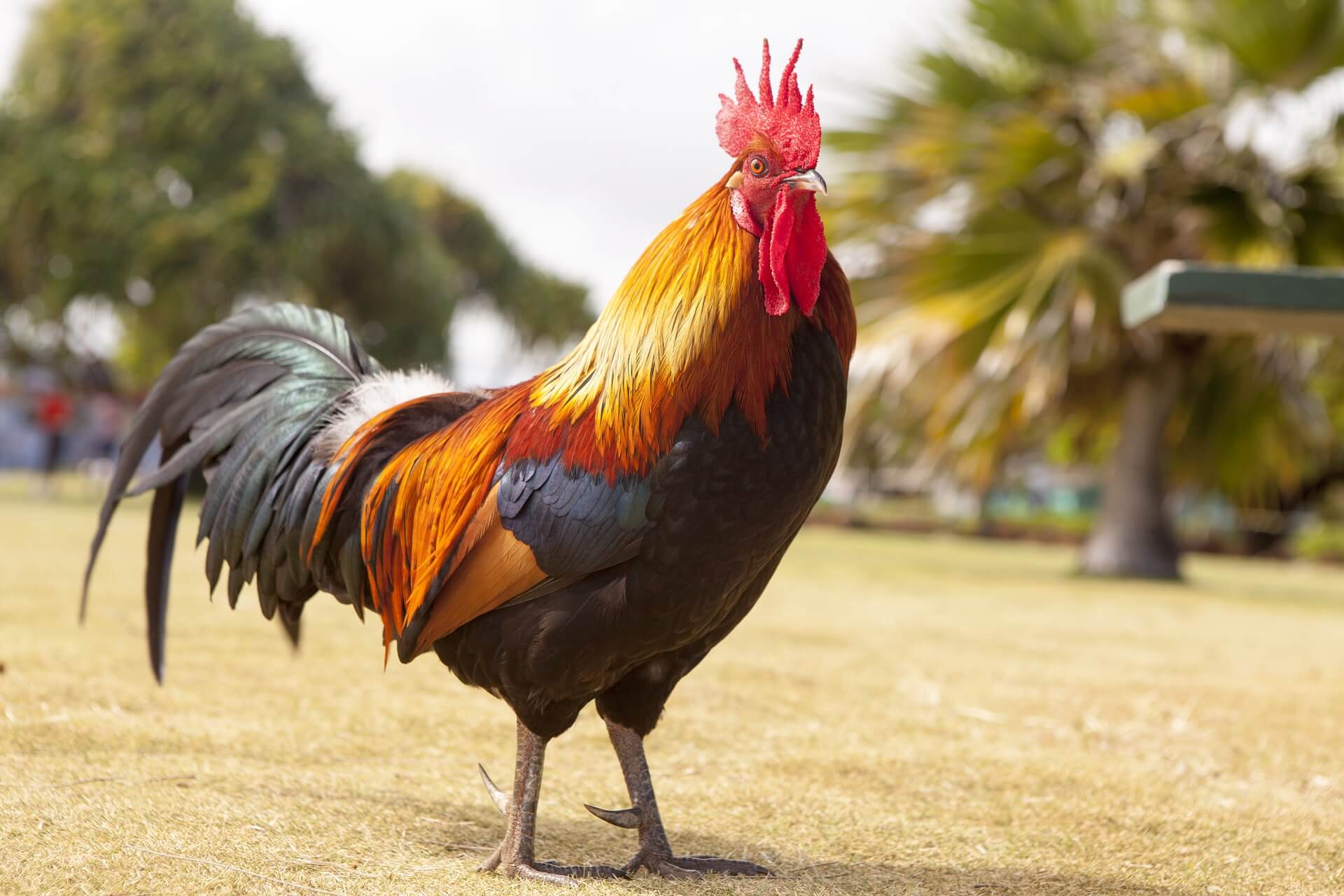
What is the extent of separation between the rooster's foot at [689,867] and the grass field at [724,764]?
0.18ft

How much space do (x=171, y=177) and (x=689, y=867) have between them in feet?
60.1

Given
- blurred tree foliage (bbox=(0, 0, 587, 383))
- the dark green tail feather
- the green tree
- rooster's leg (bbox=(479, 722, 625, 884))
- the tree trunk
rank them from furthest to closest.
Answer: the green tree, blurred tree foliage (bbox=(0, 0, 587, 383)), the tree trunk, the dark green tail feather, rooster's leg (bbox=(479, 722, 625, 884))

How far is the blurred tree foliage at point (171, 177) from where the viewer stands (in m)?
17.7

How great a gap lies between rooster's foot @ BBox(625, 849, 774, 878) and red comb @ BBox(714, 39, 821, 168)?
1.53 m

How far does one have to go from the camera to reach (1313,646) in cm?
742

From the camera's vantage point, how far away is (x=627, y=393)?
2473 millimetres

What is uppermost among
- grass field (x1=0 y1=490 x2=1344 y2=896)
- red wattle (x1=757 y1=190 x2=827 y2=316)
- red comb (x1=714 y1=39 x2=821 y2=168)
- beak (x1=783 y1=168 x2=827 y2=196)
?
red comb (x1=714 y1=39 x2=821 y2=168)

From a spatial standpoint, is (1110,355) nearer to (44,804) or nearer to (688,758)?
(688,758)

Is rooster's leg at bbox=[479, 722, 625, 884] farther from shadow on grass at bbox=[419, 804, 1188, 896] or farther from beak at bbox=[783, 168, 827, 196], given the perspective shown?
beak at bbox=[783, 168, 827, 196]

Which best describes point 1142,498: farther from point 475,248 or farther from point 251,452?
point 475,248

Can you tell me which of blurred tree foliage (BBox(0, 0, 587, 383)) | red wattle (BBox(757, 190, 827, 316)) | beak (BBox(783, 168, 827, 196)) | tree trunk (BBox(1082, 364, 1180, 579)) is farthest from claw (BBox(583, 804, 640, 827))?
blurred tree foliage (BBox(0, 0, 587, 383))

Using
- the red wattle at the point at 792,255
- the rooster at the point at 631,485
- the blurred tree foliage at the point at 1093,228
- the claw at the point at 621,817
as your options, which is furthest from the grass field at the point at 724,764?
the blurred tree foliage at the point at 1093,228

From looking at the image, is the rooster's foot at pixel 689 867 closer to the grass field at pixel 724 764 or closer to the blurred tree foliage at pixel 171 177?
the grass field at pixel 724 764

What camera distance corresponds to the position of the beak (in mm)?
2455
